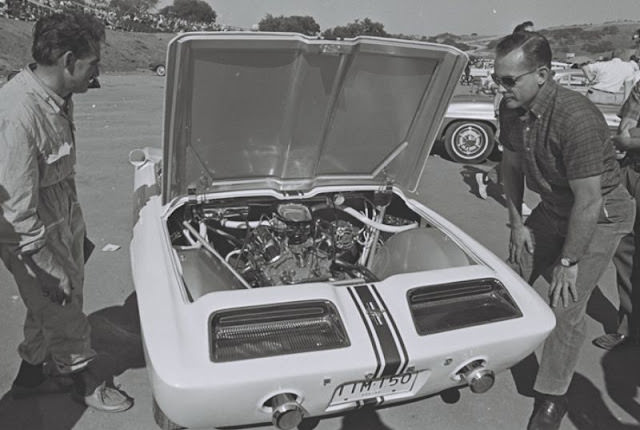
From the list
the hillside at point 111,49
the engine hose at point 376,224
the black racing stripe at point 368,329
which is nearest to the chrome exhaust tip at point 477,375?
the black racing stripe at point 368,329

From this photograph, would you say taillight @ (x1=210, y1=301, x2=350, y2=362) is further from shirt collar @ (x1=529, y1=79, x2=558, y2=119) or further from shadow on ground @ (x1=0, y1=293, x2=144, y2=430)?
shirt collar @ (x1=529, y1=79, x2=558, y2=119)

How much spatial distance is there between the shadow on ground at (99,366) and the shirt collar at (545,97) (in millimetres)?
2490

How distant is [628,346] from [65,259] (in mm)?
3357

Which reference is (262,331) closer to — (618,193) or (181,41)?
(181,41)

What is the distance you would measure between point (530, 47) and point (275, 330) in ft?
5.25

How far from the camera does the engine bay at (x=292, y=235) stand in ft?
9.73

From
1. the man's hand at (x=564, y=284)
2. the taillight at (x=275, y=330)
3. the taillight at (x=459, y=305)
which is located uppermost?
the man's hand at (x=564, y=284)

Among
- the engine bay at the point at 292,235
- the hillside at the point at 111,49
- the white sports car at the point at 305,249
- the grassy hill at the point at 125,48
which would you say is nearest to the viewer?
the white sports car at the point at 305,249

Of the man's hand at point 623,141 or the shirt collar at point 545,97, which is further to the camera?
the man's hand at point 623,141

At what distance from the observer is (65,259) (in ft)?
7.69

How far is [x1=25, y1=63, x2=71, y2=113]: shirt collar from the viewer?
84.0 inches

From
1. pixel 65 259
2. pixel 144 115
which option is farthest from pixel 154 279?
pixel 144 115

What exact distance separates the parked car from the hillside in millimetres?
16124

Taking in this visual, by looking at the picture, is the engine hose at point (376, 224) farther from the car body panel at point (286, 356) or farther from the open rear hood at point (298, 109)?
the car body panel at point (286, 356)
